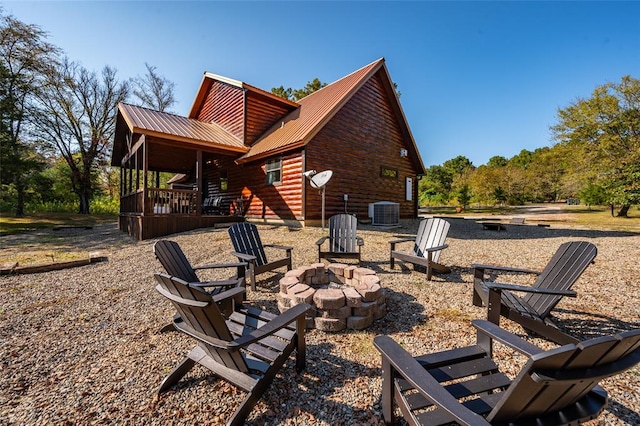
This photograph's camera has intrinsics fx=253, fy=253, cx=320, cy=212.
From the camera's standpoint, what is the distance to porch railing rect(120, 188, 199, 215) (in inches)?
334

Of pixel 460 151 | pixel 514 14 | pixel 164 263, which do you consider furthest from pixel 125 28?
pixel 460 151

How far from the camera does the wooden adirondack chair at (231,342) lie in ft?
4.94

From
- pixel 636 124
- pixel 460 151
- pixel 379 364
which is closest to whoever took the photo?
pixel 379 364

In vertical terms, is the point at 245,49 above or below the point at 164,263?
above

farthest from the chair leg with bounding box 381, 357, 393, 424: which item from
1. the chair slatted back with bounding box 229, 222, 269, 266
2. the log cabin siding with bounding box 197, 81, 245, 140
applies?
the log cabin siding with bounding box 197, 81, 245, 140

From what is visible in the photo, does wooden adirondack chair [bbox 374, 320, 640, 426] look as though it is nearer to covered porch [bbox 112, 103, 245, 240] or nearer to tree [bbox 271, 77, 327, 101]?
covered porch [bbox 112, 103, 245, 240]

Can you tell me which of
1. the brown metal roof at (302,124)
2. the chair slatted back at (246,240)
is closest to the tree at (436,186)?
the brown metal roof at (302,124)

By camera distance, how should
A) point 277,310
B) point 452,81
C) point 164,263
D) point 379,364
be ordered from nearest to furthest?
point 379,364 < point 164,263 < point 277,310 < point 452,81

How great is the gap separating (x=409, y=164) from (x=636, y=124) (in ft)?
54.5

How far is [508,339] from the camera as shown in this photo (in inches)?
61.5

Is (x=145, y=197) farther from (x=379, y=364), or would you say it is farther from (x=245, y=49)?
(x=379, y=364)

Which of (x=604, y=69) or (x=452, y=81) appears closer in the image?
(x=452, y=81)

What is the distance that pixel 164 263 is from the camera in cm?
268

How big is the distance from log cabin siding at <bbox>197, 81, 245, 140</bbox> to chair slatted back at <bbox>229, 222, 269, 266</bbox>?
848cm
